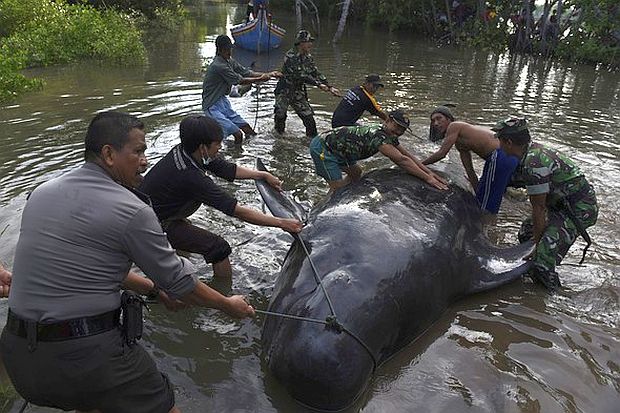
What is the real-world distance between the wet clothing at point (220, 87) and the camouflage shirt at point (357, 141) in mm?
2682

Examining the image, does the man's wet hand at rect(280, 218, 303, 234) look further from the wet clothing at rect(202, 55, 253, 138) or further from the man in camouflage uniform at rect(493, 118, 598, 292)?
the wet clothing at rect(202, 55, 253, 138)

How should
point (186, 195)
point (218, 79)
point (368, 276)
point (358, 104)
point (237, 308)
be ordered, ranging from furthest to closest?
point (218, 79), point (358, 104), point (186, 195), point (368, 276), point (237, 308)

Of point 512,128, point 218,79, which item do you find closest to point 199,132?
point 512,128

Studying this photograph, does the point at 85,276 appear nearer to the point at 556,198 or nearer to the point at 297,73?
the point at 556,198

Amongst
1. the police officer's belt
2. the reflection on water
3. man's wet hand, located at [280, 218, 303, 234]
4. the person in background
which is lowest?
the reflection on water

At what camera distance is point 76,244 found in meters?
2.54

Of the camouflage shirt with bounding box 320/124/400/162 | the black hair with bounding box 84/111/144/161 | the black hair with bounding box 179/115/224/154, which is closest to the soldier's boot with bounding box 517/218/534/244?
the camouflage shirt with bounding box 320/124/400/162

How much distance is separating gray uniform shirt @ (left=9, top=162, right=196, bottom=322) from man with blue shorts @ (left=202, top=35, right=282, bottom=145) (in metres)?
6.64

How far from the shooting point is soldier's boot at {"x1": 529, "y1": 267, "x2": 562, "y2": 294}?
5.37 m

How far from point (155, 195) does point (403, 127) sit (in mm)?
3102

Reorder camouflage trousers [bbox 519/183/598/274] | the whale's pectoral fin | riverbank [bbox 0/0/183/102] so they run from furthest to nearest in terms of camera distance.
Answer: riverbank [bbox 0/0/183/102] < camouflage trousers [bbox 519/183/598/274] < the whale's pectoral fin

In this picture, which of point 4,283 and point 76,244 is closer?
point 76,244

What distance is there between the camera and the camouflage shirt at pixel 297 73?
32.8 ft

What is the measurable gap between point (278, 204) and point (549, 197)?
10.1 feet
